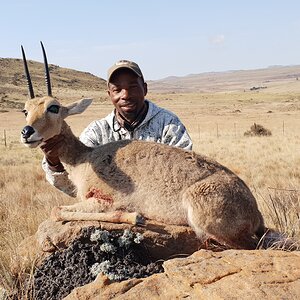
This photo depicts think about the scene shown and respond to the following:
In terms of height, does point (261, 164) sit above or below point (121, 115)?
below

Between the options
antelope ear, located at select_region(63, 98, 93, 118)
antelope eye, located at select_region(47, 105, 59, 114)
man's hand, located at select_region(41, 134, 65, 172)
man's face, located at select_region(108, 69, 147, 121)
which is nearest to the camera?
antelope eye, located at select_region(47, 105, 59, 114)

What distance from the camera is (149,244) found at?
5.28 meters

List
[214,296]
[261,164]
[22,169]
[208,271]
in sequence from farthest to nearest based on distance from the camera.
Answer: [261,164], [22,169], [208,271], [214,296]

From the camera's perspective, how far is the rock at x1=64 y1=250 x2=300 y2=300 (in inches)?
144

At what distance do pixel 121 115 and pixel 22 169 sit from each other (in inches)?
483

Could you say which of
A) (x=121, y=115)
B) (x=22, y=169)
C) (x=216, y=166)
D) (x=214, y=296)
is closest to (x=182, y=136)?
(x=121, y=115)

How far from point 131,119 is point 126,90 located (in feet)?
1.78

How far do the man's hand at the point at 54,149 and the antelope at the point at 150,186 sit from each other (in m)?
0.08

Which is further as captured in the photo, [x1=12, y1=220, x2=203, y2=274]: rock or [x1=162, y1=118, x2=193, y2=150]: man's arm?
[x1=162, y1=118, x2=193, y2=150]: man's arm

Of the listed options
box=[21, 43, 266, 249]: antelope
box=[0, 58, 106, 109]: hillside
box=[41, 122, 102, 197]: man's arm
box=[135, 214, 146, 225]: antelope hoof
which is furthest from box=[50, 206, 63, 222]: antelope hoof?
box=[0, 58, 106, 109]: hillside

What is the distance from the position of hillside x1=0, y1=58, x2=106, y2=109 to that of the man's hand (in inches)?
2959

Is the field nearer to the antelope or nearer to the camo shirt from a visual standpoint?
the antelope

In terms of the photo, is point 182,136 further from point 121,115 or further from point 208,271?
point 208,271

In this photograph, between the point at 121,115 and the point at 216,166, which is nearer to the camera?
the point at 216,166
